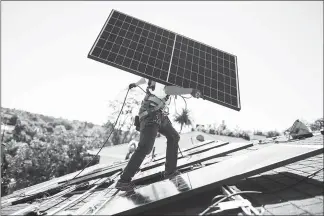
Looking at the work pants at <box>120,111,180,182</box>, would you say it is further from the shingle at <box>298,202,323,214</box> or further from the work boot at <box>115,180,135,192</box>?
the shingle at <box>298,202,323,214</box>

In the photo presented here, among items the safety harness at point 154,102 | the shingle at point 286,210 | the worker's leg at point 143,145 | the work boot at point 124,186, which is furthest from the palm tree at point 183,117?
the shingle at point 286,210

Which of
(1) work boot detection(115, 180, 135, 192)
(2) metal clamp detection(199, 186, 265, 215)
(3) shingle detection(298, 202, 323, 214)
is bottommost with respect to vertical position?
(1) work boot detection(115, 180, 135, 192)

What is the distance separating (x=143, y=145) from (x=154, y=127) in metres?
0.39

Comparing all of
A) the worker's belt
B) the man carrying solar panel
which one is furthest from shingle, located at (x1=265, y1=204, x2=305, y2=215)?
the worker's belt

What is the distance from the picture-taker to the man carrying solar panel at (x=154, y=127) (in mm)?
3814

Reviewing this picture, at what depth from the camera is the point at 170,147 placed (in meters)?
4.40

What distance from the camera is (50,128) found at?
106 metres

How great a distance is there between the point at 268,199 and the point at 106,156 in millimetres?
31776

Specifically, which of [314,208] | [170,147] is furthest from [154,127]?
[314,208]

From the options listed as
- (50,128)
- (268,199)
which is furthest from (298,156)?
(50,128)

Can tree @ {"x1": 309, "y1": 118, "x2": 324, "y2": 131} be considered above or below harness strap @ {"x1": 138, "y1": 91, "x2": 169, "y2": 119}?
below

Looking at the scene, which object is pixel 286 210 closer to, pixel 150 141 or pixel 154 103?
pixel 150 141

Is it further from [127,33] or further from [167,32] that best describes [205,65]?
[127,33]

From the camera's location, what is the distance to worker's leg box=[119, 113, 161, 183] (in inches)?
149
